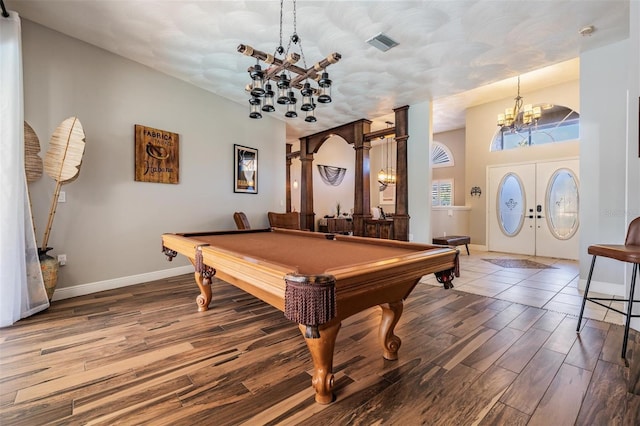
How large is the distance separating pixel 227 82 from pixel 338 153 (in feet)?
19.3

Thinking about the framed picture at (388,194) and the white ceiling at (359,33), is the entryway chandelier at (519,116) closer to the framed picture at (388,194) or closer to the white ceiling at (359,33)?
the white ceiling at (359,33)

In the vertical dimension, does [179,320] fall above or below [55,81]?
below

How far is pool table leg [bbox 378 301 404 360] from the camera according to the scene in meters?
1.85

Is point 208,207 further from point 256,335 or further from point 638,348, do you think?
point 638,348

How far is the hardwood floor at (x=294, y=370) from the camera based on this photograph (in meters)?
1.38

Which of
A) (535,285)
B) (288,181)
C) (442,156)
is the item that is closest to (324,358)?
(535,285)

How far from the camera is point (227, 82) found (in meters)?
4.17

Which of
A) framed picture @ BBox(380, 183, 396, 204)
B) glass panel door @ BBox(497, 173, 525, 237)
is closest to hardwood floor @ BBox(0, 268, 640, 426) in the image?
glass panel door @ BBox(497, 173, 525, 237)

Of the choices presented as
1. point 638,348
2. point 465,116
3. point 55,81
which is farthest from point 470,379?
point 465,116

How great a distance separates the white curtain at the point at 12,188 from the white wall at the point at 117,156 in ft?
1.59

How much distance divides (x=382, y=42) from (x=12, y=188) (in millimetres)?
3880

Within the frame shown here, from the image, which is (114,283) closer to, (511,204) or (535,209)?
(511,204)

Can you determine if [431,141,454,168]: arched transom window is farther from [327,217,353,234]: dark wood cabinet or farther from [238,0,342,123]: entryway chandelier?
[238,0,342,123]: entryway chandelier

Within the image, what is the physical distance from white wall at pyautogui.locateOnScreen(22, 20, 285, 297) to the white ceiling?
0.25 metres
